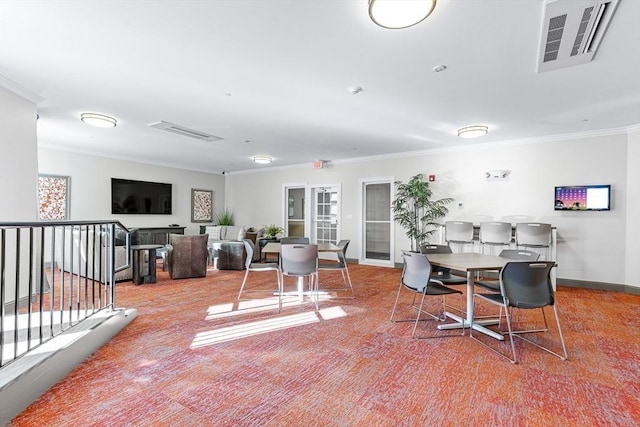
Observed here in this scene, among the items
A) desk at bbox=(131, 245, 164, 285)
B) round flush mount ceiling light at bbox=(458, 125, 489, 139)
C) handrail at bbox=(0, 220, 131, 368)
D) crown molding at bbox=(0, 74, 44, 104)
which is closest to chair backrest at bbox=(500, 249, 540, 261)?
round flush mount ceiling light at bbox=(458, 125, 489, 139)

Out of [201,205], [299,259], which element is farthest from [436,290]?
[201,205]

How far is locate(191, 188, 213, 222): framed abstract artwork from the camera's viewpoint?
31.5 feet

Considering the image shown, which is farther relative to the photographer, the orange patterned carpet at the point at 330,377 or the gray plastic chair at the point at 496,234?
the gray plastic chair at the point at 496,234

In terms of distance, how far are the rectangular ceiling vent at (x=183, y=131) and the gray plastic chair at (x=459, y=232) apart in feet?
15.9

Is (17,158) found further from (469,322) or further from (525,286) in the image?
(525,286)

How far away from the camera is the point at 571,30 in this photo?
97.7 inches

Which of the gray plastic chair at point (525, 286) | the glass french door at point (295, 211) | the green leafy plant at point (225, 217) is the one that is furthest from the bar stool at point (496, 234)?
the green leafy plant at point (225, 217)

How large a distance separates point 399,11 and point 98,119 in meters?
4.67

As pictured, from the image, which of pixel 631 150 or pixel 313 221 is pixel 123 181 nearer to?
pixel 313 221

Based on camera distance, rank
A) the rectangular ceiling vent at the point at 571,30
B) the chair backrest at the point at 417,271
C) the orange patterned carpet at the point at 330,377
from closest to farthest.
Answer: the orange patterned carpet at the point at 330,377 → the rectangular ceiling vent at the point at 571,30 → the chair backrest at the point at 417,271

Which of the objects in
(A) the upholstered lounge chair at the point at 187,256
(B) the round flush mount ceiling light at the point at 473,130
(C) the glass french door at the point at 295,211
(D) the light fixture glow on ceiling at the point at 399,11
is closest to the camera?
(D) the light fixture glow on ceiling at the point at 399,11

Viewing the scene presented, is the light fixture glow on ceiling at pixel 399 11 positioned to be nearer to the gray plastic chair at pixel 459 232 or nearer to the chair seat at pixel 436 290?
the chair seat at pixel 436 290

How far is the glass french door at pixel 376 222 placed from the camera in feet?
24.9

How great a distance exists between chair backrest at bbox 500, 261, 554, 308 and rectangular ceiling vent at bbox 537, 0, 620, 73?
6.29 ft
